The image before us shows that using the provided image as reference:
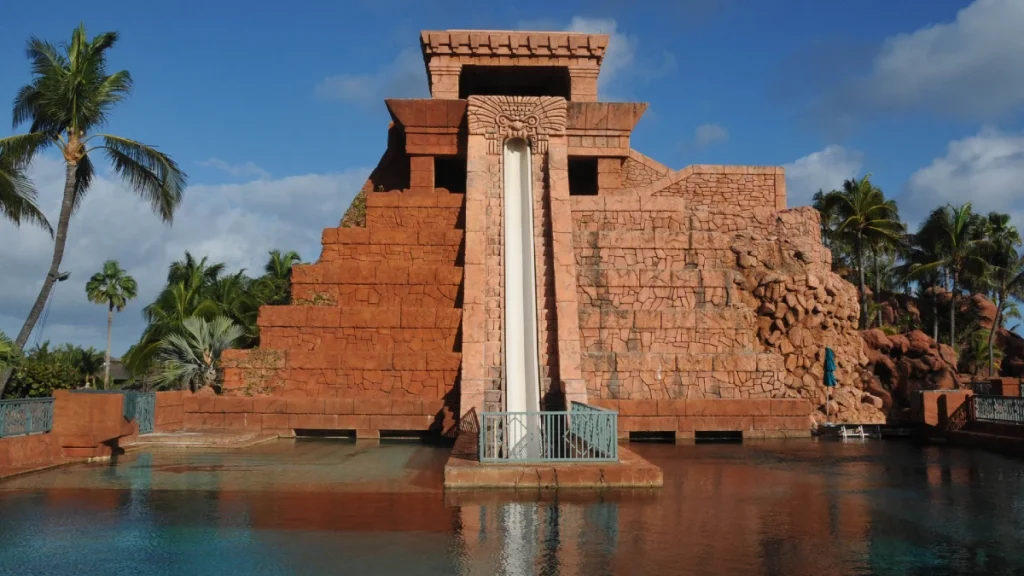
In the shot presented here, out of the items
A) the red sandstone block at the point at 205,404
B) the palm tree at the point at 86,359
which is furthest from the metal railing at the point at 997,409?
the palm tree at the point at 86,359

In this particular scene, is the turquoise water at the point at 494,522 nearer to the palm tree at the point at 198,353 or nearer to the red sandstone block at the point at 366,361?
the red sandstone block at the point at 366,361

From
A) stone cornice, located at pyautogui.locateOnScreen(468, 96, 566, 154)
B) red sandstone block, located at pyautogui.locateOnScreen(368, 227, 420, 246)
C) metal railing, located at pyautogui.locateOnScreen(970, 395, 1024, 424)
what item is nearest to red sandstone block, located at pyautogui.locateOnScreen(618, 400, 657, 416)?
red sandstone block, located at pyautogui.locateOnScreen(368, 227, 420, 246)

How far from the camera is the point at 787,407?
49.3ft

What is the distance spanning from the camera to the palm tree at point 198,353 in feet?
57.6

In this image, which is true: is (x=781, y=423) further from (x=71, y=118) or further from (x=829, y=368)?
(x=71, y=118)

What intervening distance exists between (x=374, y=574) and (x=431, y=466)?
215 inches

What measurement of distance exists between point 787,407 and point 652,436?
2.65m

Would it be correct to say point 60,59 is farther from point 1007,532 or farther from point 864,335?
point 864,335

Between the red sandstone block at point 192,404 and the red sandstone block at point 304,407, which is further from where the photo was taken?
the red sandstone block at point 192,404

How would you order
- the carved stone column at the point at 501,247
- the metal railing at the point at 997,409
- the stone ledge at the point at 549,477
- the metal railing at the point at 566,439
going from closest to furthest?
the stone ledge at the point at 549,477, the metal railing at the point at 566,439, the metal railing at the point at 997,409, the carved stone column at the point at 501,247

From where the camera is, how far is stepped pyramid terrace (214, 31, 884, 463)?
48.3ft

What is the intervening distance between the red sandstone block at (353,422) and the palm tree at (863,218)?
25.8m

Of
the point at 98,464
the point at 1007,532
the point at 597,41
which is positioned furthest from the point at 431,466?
the point at 597,41

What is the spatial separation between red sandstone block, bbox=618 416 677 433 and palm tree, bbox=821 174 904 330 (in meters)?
22.2
